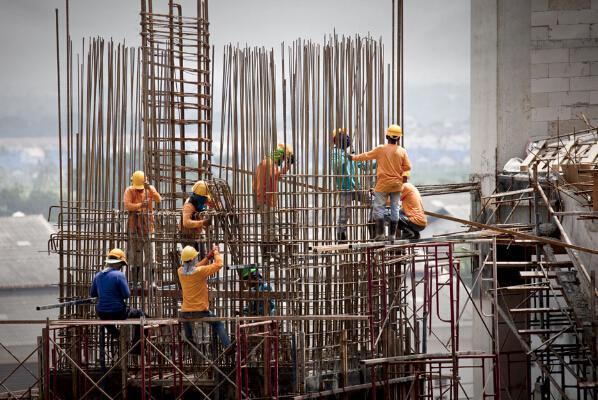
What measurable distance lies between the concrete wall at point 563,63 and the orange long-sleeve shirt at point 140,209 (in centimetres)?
1095

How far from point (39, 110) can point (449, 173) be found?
1023 inches

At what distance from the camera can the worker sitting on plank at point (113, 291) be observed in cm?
1989

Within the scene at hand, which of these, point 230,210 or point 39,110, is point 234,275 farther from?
point 39,110

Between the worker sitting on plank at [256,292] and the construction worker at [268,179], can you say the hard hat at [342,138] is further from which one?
the worker sitting on plank at [256,292]

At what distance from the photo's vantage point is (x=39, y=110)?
2689 inches

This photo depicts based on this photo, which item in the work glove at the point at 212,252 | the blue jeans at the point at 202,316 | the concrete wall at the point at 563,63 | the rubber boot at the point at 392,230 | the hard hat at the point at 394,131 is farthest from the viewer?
the concrete wall at the point at 563,63

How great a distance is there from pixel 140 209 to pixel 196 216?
121 centimetres

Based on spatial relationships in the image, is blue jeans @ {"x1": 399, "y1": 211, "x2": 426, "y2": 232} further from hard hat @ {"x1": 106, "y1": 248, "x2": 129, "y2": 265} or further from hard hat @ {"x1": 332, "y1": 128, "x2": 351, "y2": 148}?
hard hat @ {"x1": 106, "y1": 248, "x2": 129, "y2": 265}

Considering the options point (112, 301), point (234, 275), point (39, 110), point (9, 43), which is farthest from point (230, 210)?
point (39, 110)

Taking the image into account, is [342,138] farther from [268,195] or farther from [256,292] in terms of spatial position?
[256,292]

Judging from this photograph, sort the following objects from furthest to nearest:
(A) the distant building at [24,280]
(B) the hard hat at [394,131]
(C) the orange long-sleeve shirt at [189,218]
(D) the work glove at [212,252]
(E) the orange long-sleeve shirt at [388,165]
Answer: (A) the distant building at [24,280], (C) the orange long-sleeve shirt at [189,218], (B) the hard hat at [394,131], (E) the orange long-sleeve shirt at [388,165], (D) the work glove at [212,252]

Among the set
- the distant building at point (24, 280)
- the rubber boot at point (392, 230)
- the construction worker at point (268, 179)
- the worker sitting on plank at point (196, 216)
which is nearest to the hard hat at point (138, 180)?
the worker sitting on plank at point (196, 216)

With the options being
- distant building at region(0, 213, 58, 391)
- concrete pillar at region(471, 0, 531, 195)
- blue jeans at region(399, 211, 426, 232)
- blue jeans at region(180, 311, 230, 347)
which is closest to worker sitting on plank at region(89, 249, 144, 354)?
blue jeans at region(180, 311, 230, 347)

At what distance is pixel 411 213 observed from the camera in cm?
2077
